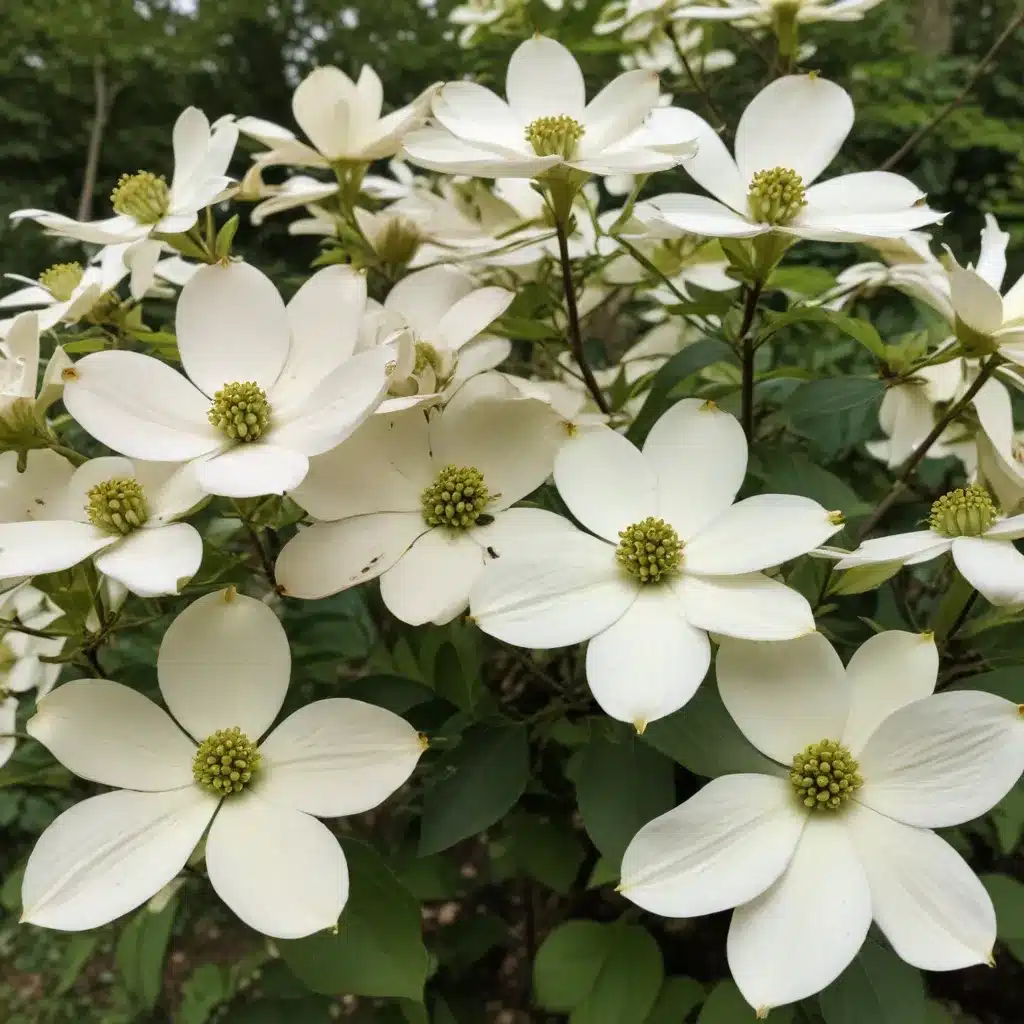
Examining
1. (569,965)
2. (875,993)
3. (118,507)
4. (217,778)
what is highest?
(118,507)

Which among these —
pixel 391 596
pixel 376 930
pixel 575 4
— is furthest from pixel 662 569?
pixel 575 4

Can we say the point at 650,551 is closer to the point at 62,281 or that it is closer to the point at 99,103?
the point at 62,281

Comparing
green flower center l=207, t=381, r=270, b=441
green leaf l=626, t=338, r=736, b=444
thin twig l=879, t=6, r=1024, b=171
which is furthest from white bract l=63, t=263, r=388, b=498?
thin twig l=879, t=6, r=1024, b=171

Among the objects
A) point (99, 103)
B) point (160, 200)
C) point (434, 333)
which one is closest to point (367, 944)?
point (434, 333)

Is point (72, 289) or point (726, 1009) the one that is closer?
point (726, 1009)

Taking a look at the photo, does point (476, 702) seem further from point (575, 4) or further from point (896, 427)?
point (575, 4)

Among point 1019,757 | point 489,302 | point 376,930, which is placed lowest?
point 376,930
